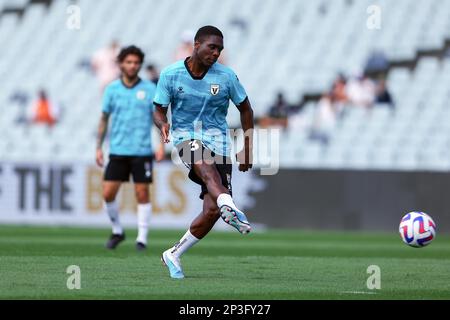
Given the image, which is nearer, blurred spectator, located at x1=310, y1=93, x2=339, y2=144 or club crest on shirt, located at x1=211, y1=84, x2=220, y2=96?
club crest on shirt, located at x1=211, y1=84, x2=220, y2=96

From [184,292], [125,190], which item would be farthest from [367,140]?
[184,292]

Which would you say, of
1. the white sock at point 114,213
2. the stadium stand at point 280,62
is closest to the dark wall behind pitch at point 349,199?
the stadium stand at point 280,62

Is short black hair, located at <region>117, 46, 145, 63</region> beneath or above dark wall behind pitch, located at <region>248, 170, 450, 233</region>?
above

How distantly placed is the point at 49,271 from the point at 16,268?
38 cm

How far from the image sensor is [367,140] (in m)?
22.2

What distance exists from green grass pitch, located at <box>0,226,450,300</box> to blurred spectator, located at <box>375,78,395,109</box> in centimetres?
647

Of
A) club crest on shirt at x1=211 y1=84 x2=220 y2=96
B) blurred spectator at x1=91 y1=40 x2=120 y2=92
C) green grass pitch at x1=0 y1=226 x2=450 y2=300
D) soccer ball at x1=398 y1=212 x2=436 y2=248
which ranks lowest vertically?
green grass pitch at x1=0 y1=226 x2=450 y2=300

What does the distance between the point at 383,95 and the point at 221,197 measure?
48.8ft

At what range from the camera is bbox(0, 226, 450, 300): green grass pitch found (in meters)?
8.20

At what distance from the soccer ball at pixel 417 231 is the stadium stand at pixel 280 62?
9182 millimetres

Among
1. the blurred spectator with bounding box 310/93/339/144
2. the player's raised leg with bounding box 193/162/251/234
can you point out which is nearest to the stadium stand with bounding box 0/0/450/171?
the blurred spectator with bounding box 310/93/339/144

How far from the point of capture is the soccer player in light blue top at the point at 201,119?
9281 mm

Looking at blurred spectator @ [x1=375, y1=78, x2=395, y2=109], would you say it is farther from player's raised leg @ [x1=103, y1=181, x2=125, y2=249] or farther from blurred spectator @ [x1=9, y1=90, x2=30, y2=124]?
player's raised leg @ [x1=103, y1=181, x2=125, y2=249]

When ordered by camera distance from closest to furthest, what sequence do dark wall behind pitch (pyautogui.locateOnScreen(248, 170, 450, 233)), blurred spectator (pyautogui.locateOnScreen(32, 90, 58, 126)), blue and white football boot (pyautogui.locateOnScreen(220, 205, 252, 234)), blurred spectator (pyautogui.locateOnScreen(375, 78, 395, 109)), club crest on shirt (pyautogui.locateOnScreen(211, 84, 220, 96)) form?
blue and white football boot (pyautogui.locateOnScreen(220, 205, 252, 234)) < club crest on shirt (pyautogui.locateOnScreen(211, 84, 220, 96)) < dark wall behind pitch (pyautogui.locateOnScreen(248, 170, 450, 233)) < blurred spectator (pyautogui.locateOnScreen(375, 78, 395, 109)) < blurred spectator (pyautogui.locateOnScreen(32, 90, 58, 126))
